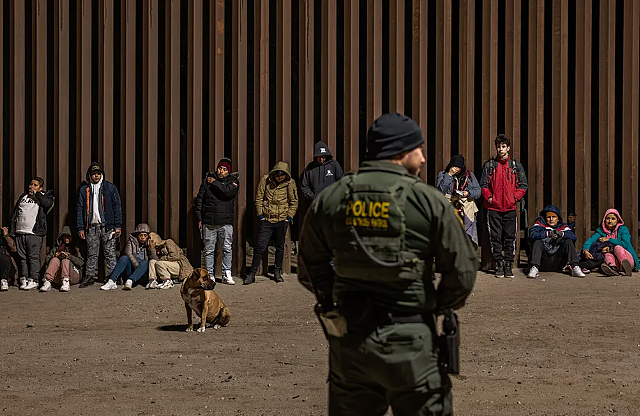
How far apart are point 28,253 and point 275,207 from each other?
322cm

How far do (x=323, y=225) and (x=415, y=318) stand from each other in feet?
1.86

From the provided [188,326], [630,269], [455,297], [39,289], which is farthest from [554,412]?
[39,289]

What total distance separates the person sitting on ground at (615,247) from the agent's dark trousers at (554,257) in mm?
289

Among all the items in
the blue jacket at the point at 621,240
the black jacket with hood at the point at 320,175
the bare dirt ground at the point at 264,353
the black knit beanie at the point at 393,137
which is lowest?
the bare dirt ground at the point at 264,353

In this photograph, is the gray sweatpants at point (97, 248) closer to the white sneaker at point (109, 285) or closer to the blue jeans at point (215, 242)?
the white sneaker at point (109, 285)

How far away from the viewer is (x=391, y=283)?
3.97 meters

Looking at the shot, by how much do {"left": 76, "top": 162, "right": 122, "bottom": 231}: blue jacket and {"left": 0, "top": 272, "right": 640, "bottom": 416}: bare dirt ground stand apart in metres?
0.97

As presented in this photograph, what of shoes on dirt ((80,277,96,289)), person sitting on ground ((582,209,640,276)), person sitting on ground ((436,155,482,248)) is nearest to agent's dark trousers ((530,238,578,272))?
person sitting on ground ((582,209,640,276))

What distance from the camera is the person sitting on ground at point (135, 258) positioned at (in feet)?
40.4

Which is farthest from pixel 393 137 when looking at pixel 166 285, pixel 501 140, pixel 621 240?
pixel 621 240

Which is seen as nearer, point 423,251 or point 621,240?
point 423,251

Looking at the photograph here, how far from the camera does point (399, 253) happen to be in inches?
156

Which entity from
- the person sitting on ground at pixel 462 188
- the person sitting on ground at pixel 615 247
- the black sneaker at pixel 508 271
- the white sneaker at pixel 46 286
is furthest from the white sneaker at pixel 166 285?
the person sitting on ground at pixel 615 247

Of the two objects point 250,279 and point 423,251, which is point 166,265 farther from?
point 423,251
